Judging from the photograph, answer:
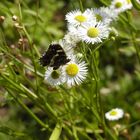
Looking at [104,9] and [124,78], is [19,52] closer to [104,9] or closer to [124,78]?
[104,9]

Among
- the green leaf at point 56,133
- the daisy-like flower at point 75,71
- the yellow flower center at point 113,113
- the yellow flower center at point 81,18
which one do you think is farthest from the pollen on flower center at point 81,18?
the yellow flower center at point 113,113

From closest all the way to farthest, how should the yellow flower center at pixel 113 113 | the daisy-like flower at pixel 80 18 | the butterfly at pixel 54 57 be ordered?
the butterfly at pixel 54 57
the daisy-like flower at pixel 80 18
the yellow flower center at pixel 113 113

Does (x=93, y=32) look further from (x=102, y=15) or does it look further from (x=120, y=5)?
(x=120, y=5)

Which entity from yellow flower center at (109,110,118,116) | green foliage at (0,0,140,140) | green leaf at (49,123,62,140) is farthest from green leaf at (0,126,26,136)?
yellow flower center at (109,110,118,116)

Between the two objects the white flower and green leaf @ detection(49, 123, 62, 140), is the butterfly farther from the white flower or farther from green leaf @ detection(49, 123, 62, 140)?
green leaf @ detection(49, 123, 62, 140)

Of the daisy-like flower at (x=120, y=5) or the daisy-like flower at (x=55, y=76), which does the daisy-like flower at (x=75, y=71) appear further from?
the daisy-like flower at (x=120, y=5)

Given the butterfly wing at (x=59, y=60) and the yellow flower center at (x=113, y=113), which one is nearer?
the butterfly wing at (x=59, y=60)
